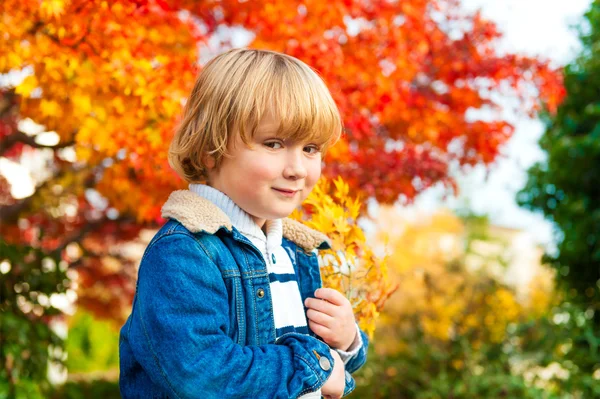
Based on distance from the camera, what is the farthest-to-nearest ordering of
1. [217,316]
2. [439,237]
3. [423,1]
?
[439,237], [423,1], [217,316]

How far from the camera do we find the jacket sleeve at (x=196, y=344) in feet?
4.50

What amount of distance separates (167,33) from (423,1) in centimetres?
230

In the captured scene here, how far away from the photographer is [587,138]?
718 centimetres

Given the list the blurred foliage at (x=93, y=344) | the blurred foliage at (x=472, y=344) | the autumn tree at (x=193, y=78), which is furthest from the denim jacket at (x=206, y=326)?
the blurred foliage at (x=93, y=344)

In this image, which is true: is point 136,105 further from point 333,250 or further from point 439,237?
point 439,237

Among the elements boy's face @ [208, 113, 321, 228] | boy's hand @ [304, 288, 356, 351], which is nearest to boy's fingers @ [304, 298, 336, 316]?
boy's hand @ [304, 288, 356, 351]

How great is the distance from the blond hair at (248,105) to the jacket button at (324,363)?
1.69ft

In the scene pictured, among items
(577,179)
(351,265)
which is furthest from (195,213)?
(577,179)

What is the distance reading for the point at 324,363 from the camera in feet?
5.08

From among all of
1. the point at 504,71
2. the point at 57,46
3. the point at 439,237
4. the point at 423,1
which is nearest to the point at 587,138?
the point at 504,71

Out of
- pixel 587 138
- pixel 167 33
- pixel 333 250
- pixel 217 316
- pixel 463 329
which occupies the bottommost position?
pixel 217 316

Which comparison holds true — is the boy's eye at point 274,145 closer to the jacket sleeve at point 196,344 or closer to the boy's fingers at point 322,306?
the jacket sleeve at point 196,344

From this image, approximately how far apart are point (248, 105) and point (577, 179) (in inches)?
270

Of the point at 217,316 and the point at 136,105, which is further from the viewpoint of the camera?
the point at 136,105
